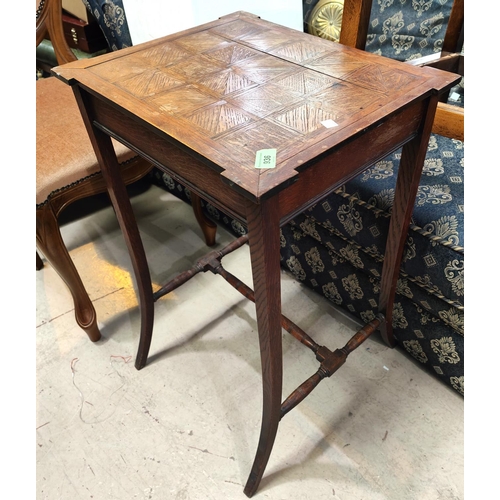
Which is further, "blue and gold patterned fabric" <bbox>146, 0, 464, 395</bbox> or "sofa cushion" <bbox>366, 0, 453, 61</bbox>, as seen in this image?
"sofa cushion" <bbox>366, 0, 453, 61</bbox>

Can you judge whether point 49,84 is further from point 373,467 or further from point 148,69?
point 373,467

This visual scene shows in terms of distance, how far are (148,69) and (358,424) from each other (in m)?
0.94

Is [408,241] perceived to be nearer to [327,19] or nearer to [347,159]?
[347,159]

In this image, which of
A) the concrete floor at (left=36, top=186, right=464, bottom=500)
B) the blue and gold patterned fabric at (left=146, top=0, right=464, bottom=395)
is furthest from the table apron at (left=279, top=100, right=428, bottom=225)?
the concrete floor at (left=36, top=186, right=464, bottom=500)

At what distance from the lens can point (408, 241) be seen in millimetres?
1029

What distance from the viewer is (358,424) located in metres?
1.13

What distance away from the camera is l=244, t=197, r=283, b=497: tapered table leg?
622mm

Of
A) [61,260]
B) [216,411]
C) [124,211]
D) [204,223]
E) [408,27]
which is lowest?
[216,411]

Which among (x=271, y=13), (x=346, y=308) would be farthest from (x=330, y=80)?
(x=271, y=13)

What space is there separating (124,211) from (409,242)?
0.65m

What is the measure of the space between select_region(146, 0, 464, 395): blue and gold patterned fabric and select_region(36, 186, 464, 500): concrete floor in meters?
0.11

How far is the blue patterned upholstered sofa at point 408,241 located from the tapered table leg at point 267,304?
1.41 ft

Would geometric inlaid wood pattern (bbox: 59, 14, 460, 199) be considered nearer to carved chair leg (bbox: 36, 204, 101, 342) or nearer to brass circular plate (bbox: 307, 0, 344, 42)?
carved chair leg (bbox: 36, 204, 101, 342)

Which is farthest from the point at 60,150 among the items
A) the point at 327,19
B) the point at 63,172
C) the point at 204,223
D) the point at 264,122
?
the point at 327,19
